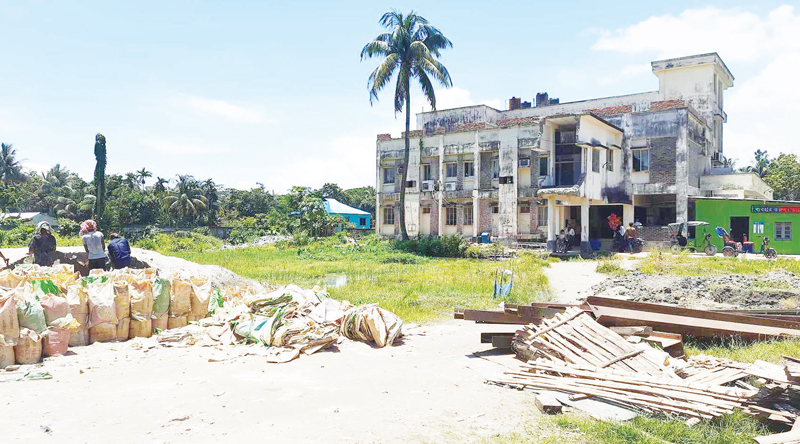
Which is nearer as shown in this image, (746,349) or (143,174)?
(746,349)

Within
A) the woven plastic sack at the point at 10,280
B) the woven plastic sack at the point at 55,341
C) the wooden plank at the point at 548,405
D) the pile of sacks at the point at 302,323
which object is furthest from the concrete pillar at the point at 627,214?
the woven plastic sack at the point at 55,341

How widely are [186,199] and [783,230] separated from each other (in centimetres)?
4377

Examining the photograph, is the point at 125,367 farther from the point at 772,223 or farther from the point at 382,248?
the point at 772,223

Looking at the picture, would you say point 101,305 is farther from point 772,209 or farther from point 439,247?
point 772,209

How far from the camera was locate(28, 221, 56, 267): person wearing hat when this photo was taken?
1052cm

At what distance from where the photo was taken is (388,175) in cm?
3712

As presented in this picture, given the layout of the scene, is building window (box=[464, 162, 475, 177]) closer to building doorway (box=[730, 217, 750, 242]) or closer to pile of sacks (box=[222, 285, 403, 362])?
building doorway (box=[730, 217, 750, 242])

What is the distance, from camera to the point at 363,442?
444 cm

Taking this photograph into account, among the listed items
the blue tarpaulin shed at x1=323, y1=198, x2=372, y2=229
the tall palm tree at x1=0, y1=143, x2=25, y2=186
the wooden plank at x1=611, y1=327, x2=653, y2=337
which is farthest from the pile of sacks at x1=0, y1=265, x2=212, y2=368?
the tall palm tree at x1=0, y1=143, x2=25, y2=186

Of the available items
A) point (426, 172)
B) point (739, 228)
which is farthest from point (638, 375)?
point (426, 172)

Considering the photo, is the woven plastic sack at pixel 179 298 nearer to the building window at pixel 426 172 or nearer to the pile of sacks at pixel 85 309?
the pile of sacks at pixel 85 309

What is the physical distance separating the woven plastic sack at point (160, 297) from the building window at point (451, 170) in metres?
26.9

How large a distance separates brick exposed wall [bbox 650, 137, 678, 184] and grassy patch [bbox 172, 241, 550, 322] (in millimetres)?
9969

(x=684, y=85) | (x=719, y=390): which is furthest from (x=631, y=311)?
(x=684, y=85)
